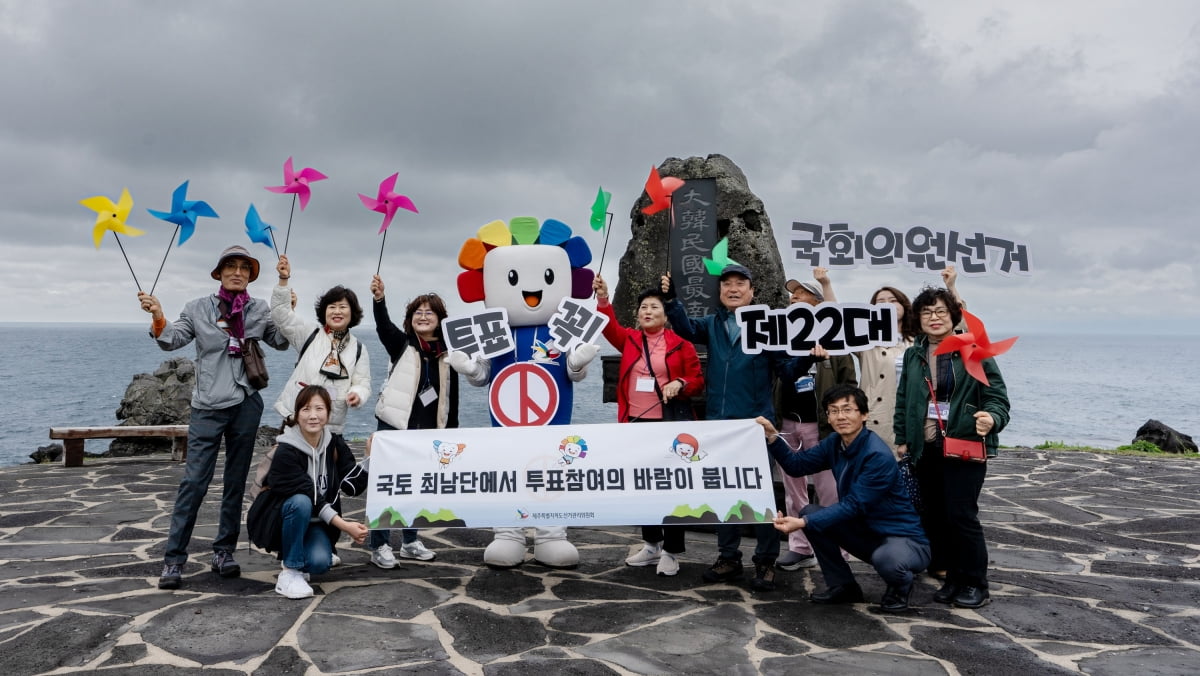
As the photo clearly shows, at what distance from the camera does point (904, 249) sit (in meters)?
5.48

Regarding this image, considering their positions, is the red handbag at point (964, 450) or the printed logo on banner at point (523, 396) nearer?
the red handbag at point (964, 450)

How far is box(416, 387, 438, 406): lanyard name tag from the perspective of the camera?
5285 millimetres

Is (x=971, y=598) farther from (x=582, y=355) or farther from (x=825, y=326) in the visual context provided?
(x=582, y=355)

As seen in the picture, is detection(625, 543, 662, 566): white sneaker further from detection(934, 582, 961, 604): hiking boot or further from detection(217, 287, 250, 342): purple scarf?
detection(217, 287, 250, 342): purple scarf

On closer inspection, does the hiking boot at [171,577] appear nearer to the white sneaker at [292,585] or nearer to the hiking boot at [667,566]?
the white sneaker at [292,585]

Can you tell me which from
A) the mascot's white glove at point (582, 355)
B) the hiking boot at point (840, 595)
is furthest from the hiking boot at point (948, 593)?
the mascot's white glove at point (582, 355)

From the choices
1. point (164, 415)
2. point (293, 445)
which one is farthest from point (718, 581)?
point (164, 415)

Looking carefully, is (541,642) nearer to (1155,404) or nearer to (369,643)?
(369,643)

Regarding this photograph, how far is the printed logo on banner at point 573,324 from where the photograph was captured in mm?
5188

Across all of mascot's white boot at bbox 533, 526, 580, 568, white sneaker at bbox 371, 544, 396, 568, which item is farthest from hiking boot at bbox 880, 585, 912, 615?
white sneaker at bbox 371, 544, 396, 568

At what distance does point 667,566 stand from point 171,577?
323 centimetres

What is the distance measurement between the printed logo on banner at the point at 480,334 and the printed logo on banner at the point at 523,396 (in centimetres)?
19

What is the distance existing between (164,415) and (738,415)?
51.0 ft

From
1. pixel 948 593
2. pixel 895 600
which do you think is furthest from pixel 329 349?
pixel 948 593
